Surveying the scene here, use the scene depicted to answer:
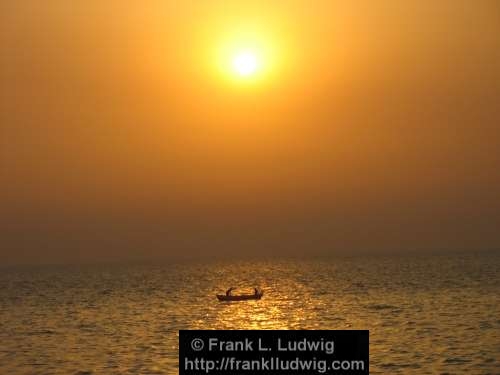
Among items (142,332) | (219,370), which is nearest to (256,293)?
(142,332)

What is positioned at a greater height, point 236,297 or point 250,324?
point 236,297

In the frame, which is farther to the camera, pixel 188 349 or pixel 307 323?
pixel 307 323

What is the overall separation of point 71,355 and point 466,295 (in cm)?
7251

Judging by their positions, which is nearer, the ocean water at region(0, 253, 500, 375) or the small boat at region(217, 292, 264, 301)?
the ocean water at region(0, 253, 500, 375)

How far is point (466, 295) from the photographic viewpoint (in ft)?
398

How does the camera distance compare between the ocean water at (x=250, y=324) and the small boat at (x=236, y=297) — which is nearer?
the ocean water at (x=250, y=324)

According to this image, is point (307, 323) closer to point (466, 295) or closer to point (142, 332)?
point (142, 332)

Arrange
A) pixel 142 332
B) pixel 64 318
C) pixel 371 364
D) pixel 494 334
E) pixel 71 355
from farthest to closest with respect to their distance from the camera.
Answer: pixel 64 318 < pixel 142 332 < pixel 494 334 < pixel 71 355 < pixel 371 364

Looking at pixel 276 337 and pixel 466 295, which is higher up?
pixel 466 295

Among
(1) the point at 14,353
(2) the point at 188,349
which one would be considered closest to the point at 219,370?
(2) the point at 188,349

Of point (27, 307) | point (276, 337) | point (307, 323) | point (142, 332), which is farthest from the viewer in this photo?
point (27, 307)

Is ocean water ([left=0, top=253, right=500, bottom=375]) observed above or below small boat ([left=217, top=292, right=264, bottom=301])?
below

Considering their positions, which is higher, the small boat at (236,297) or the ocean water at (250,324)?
the small boat at (236,297)

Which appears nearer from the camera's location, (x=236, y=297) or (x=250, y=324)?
(x=250, y=324)
